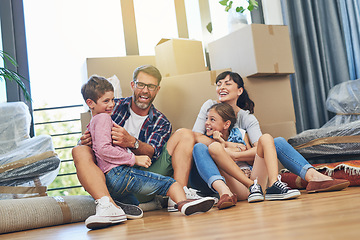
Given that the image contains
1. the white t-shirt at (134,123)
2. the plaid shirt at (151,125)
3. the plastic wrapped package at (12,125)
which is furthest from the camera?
the plastic wrapped package at (12,125)

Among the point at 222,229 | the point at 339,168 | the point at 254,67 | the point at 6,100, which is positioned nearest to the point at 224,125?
the point at 254,67

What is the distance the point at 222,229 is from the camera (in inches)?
37.4

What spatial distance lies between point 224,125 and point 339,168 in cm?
60

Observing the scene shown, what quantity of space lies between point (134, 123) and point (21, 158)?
62cm

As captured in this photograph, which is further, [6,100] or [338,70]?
[338,70]

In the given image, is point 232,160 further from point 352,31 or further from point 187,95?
point 352,31

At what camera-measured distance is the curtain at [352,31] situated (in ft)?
8.90

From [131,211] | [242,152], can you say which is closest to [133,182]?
[131,211]

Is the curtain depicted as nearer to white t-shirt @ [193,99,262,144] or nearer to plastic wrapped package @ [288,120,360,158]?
plastic wrapped package @ [288,120,360,158]

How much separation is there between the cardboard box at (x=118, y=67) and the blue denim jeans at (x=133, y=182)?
953mm

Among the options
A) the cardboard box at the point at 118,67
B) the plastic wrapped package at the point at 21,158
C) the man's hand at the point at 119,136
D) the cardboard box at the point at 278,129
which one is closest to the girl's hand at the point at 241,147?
the cardboard box at the point at 278,129

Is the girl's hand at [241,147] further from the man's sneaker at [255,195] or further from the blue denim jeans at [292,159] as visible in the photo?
the man's sneaker at [255,195]

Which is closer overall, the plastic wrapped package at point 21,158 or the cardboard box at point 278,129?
the plastic wrapped package at point 21,158

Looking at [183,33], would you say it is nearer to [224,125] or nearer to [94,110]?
[224,125]
